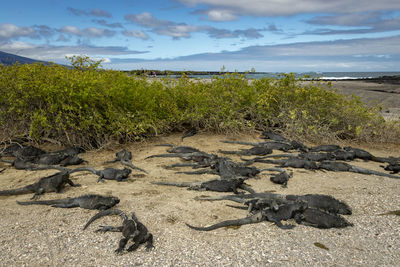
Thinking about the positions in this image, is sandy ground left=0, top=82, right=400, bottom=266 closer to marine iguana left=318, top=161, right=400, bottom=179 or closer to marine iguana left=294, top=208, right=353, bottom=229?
marine iguana left=294, top=208, right=353, bottom=229

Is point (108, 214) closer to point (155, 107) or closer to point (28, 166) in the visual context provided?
point (28, 166)

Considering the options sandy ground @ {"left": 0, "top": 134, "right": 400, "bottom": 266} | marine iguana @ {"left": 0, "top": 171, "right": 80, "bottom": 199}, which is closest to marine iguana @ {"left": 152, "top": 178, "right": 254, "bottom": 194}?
sandy ground @ {"left": 0, "top": 134, "right": 400, "bottom": 266}

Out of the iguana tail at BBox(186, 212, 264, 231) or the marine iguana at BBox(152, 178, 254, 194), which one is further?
the marine iguana at BBox(152, 178, 254, 194)

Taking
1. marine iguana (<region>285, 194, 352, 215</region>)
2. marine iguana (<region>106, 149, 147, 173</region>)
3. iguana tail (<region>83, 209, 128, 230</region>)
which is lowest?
marine iguana (<region>106, 149, 147, 173</region>)

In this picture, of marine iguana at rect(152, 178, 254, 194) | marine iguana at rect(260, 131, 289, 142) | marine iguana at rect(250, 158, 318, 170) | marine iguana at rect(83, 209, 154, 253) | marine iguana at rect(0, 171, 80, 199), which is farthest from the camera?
marine iguana at rect(260, 131, 289, 142)

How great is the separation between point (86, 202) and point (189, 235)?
1645 millimetres

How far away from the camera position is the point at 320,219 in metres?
3.86

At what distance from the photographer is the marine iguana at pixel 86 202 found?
4.26 meters

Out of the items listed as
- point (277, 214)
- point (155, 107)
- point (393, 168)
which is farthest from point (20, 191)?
point (393, 168)

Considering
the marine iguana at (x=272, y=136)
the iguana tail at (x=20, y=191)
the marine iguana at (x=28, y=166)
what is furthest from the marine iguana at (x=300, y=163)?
the iguana tail at (x=20, y=191)

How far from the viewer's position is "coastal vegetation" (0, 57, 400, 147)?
743cm

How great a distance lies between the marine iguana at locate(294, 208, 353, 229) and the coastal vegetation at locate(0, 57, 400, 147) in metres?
4.85

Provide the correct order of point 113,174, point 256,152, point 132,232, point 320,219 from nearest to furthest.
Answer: point 132,232
point 320,219
point 113,174
point 256,152

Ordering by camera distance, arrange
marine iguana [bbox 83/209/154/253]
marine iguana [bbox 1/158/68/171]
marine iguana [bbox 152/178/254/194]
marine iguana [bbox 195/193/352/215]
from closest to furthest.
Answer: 1. marine iguana [bbox 83/209/154/253]
2. marine iguana [bbox 195/193/352/215]
3. marine iguana [bbox 152/178/254/194]
4. marine iguana [bbox 1/158/68/171]
